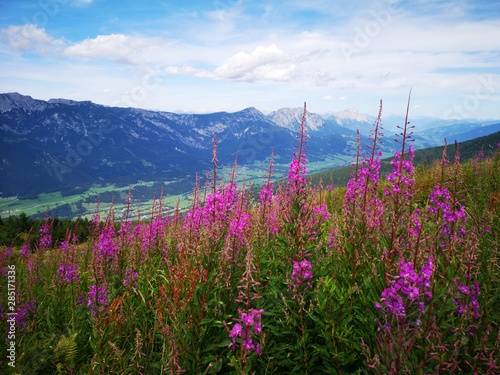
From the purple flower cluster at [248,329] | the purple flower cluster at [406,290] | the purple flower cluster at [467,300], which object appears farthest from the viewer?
the purple flower cluster at [467,300]

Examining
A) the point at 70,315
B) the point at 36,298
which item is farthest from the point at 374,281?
the point at 36,298

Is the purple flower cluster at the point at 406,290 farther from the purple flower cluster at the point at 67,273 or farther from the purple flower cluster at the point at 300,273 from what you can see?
the purple flower cluster at the point at 67,273

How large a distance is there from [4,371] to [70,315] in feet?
6.00

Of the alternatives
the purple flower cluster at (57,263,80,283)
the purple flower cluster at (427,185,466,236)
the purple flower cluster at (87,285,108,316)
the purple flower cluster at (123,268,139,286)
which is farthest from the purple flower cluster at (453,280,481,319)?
the purple flower cluster at (57,263,80,283)

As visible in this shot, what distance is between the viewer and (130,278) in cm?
610

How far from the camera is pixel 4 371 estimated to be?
4512mm

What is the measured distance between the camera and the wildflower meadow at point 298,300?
3.28 meters

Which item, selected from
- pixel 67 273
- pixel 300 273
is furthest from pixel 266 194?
pixel 67 273

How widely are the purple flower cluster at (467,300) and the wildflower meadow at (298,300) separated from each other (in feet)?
0.11

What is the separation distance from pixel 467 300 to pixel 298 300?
2.46 metres

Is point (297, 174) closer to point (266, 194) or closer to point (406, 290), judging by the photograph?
point (266, 194)

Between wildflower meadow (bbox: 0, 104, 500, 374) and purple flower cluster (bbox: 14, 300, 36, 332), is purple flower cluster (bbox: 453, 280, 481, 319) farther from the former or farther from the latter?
purple flower cluster (bbox: 14, 300, 36, 332)

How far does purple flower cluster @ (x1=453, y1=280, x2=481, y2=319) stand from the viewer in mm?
3712

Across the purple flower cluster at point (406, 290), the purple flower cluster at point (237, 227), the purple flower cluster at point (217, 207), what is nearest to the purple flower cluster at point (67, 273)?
the purple flower cluster at point (217, 207)
